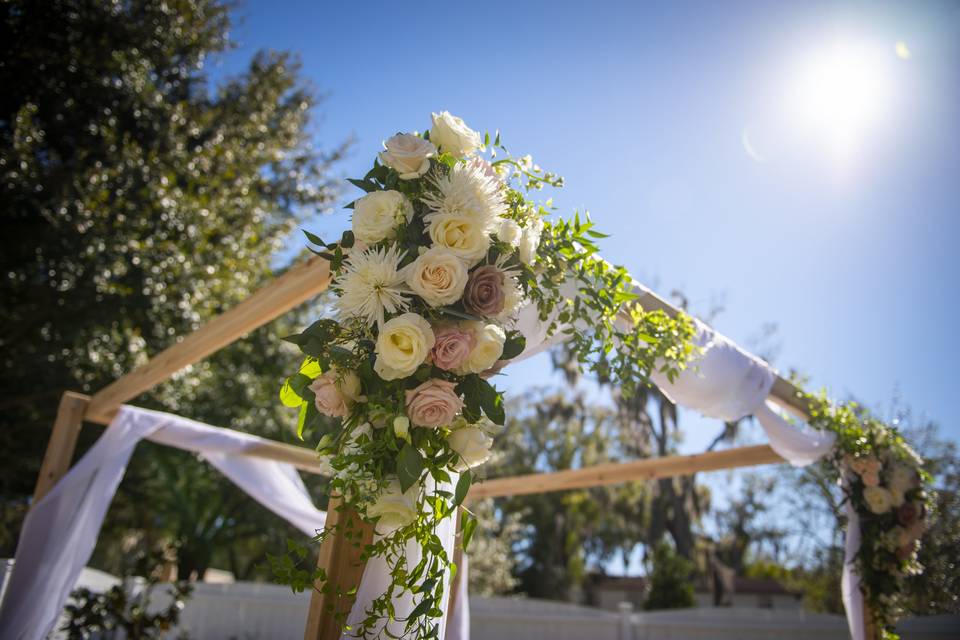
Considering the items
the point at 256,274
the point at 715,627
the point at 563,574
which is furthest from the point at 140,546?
→ the point at 715,627

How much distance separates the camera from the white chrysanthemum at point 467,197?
1.72 meters

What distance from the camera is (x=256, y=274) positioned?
324 inches

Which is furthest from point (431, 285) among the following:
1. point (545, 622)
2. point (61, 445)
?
point (545, 622)

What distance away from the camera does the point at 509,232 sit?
180cm

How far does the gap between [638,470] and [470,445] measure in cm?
394

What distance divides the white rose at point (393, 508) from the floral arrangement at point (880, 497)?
3156 millimetres

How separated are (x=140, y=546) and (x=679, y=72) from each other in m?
19.0

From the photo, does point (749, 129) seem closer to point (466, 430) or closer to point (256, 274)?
point (466, 430)

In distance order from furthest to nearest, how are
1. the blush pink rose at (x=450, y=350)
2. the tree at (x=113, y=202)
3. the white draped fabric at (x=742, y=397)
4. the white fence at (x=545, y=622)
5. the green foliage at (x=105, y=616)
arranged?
the white fence at (x=545, y=622)
the tree at (x=113, y=202)
the green foliage at (x=105, y=616)
the white draped fabric at (x=742, y=397)
the blush pink rose at (x=450, y=350)

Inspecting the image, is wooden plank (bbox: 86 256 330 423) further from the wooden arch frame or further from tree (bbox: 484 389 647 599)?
tree (bbox: 484 389 647 599)

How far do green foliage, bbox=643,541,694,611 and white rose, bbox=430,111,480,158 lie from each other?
11.4 meters

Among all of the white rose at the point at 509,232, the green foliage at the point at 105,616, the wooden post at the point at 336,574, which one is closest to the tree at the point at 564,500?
the green foliage at the point at 105,616

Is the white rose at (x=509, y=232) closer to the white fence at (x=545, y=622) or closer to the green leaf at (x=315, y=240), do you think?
the green leaf at (x=315, y=240)

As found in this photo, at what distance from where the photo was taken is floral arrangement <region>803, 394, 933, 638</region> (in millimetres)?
3600
